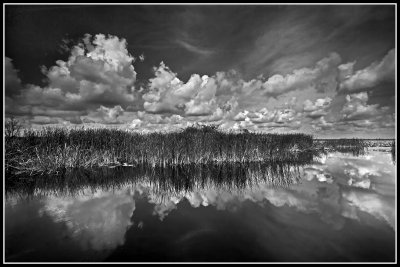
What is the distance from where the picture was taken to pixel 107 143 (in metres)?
14.9

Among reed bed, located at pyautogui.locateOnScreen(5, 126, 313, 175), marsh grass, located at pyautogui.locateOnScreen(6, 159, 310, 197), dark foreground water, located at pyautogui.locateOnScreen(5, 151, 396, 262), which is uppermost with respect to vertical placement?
reed bed, located at pyautogui.locateOnScreen(5, 126, 313, 175)

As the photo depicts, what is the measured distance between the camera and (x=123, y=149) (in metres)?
15.1

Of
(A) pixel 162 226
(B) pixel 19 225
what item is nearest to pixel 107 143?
(B) pixel 19 225

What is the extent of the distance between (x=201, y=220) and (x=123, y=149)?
10.4 metres

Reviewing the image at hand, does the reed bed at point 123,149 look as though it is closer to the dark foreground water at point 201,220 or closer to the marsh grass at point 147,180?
the marsh grass at point 147,180

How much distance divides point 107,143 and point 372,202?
12953 millimetres

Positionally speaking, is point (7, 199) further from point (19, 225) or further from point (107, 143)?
point (107, 143)

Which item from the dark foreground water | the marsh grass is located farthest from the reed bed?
the dark foreground water

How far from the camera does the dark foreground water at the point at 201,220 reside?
13.9 ft

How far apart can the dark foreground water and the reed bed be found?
2.34m

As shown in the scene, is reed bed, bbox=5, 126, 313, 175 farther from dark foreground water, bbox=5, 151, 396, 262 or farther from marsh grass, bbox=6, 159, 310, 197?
dark foreground water, bbox=5, 151, 396, 262

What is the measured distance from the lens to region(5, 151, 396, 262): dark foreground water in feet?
13.9

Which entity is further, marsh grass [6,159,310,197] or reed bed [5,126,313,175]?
reed bed [5,126,313,175]

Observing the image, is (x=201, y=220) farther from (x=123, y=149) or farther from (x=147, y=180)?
(x=123, y=149)
